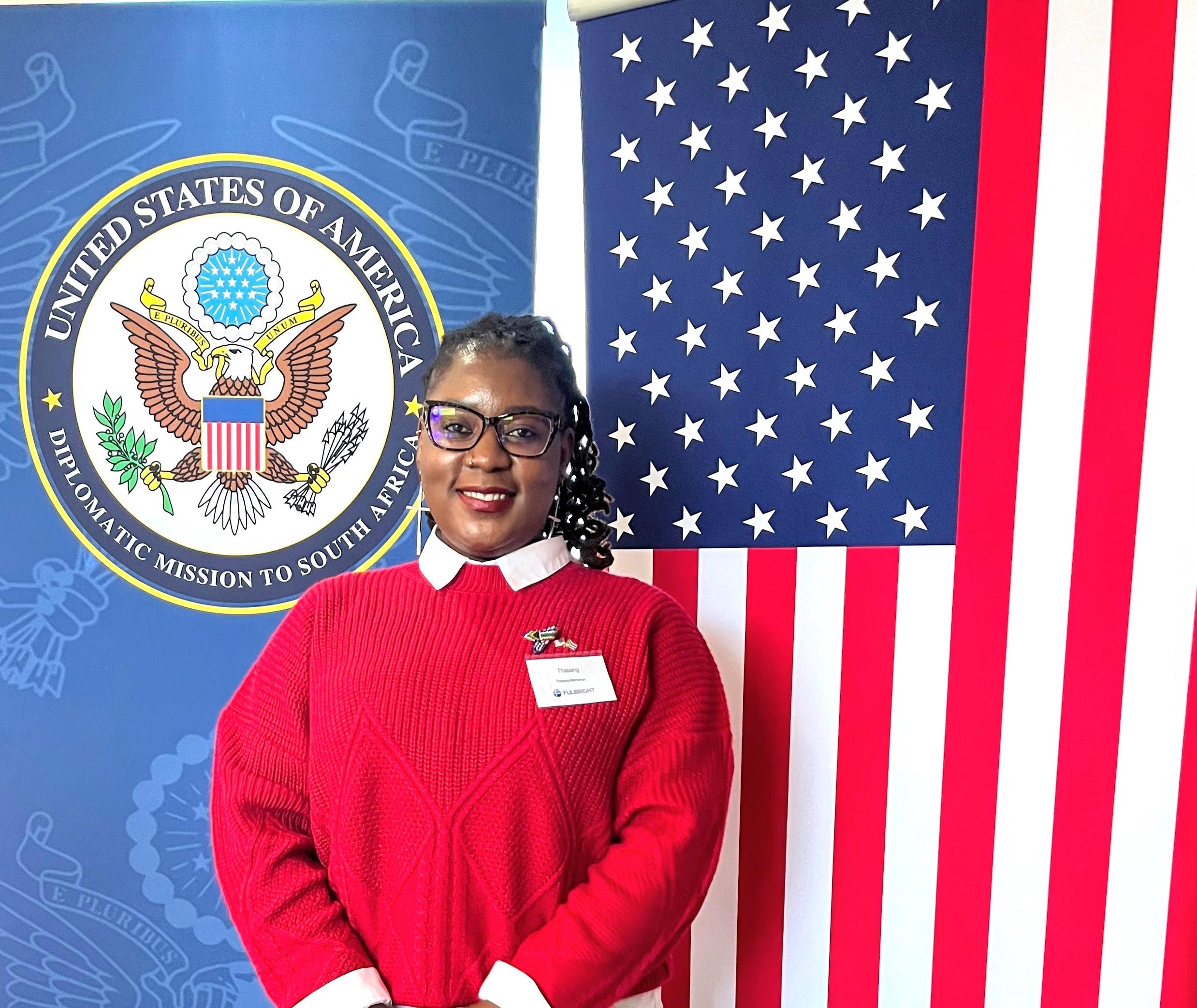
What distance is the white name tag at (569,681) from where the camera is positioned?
5.01 feet

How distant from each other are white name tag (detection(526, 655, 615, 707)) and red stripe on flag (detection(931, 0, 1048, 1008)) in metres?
0.89

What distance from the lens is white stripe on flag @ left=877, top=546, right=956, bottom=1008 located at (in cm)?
206

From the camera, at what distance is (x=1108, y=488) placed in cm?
199

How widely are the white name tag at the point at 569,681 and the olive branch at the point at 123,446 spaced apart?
1.06 m

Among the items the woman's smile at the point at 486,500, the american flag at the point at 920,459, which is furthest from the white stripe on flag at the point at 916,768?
the woman's smile at the point at 486,500

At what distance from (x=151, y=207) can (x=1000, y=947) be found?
93.7 inches

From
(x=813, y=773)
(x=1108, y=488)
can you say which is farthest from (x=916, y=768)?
(x=1108, y=488)

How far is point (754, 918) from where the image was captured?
2.16m

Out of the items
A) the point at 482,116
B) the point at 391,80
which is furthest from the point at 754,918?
the point at 391,80

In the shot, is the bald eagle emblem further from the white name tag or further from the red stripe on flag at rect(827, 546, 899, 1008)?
the red stripe on flag at rect(827, 546, 899, 1008)

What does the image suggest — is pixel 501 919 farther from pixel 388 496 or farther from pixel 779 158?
pixel 779 158

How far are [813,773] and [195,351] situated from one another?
62.9 inches

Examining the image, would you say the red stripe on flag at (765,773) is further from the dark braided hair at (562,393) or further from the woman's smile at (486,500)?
the woman's smile at (486,500)

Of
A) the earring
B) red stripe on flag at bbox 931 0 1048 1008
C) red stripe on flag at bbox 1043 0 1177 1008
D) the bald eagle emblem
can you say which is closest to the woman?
the earring
